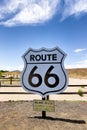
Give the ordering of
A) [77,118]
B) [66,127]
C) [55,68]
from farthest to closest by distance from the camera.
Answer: [77,118] → [55,68] → [66,127]

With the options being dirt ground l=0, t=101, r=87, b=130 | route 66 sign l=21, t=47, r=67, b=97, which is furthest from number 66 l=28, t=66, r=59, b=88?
dirt ground l=0, t=101, r=87, b=130

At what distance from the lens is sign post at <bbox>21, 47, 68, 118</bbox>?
708 centimetres

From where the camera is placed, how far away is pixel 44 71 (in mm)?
7215

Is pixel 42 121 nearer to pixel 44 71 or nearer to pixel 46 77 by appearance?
pixel 46 77

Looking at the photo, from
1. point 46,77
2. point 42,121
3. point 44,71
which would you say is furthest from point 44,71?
point 42,121

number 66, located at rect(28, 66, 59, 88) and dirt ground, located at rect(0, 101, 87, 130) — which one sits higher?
number 66, located at rect(28, 66, 59, 88)

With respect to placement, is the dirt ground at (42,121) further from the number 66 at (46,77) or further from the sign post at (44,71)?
the number 66 at (46,77)

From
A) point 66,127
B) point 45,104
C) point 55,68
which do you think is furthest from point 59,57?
point 66,127

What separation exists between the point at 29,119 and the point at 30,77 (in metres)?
→ 1.12

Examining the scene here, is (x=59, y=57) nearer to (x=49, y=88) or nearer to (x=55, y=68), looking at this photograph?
(x=55, y=68)

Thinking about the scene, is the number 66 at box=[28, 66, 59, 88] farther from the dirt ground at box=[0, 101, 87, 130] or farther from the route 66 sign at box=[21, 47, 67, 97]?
the dirt ground at box=[0, 101, 87, 130]

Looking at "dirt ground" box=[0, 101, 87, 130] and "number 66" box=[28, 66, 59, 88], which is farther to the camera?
"number 66" box=[28, 66, 59, 88]

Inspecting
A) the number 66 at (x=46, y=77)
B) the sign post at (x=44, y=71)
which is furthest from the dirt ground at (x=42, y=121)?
the number 66 at (x=46, y=77)

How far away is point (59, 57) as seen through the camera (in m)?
7.13
